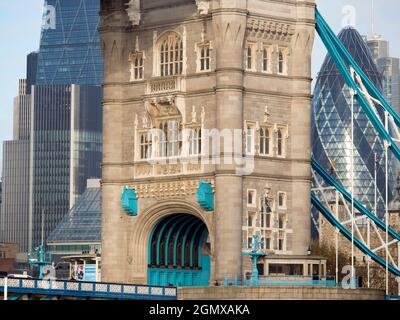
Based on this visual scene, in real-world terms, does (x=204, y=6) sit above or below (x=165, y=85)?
above

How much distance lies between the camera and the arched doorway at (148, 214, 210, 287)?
357 ft

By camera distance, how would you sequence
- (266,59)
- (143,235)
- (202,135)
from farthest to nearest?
1. (143,235)
2. (266,59)
3. (202,135)

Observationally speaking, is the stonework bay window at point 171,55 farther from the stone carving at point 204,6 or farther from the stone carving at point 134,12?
the stone carving at point 204,6

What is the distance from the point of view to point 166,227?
109562mm

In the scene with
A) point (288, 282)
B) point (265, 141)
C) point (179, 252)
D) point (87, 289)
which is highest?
point (265, 141)

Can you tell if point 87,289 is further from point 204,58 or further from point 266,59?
point 266,59

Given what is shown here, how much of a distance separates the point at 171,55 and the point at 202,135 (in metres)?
6.14

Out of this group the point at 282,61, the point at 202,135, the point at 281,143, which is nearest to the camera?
the point at 202,135

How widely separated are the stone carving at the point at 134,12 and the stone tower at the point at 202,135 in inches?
2.5

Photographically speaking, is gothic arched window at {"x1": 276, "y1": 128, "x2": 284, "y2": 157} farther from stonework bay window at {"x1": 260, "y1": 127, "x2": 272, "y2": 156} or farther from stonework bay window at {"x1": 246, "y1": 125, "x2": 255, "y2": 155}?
stonework bay window at {"x1": 246, "y1": 125, "x2": 255, "y2": 155}

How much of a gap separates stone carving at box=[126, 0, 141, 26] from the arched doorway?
41.1 feet

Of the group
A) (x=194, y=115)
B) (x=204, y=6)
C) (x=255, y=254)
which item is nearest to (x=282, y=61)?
(x=204, y=6)

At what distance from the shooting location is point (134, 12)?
10950cm

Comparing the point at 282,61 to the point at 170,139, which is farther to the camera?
the point at 170,139
